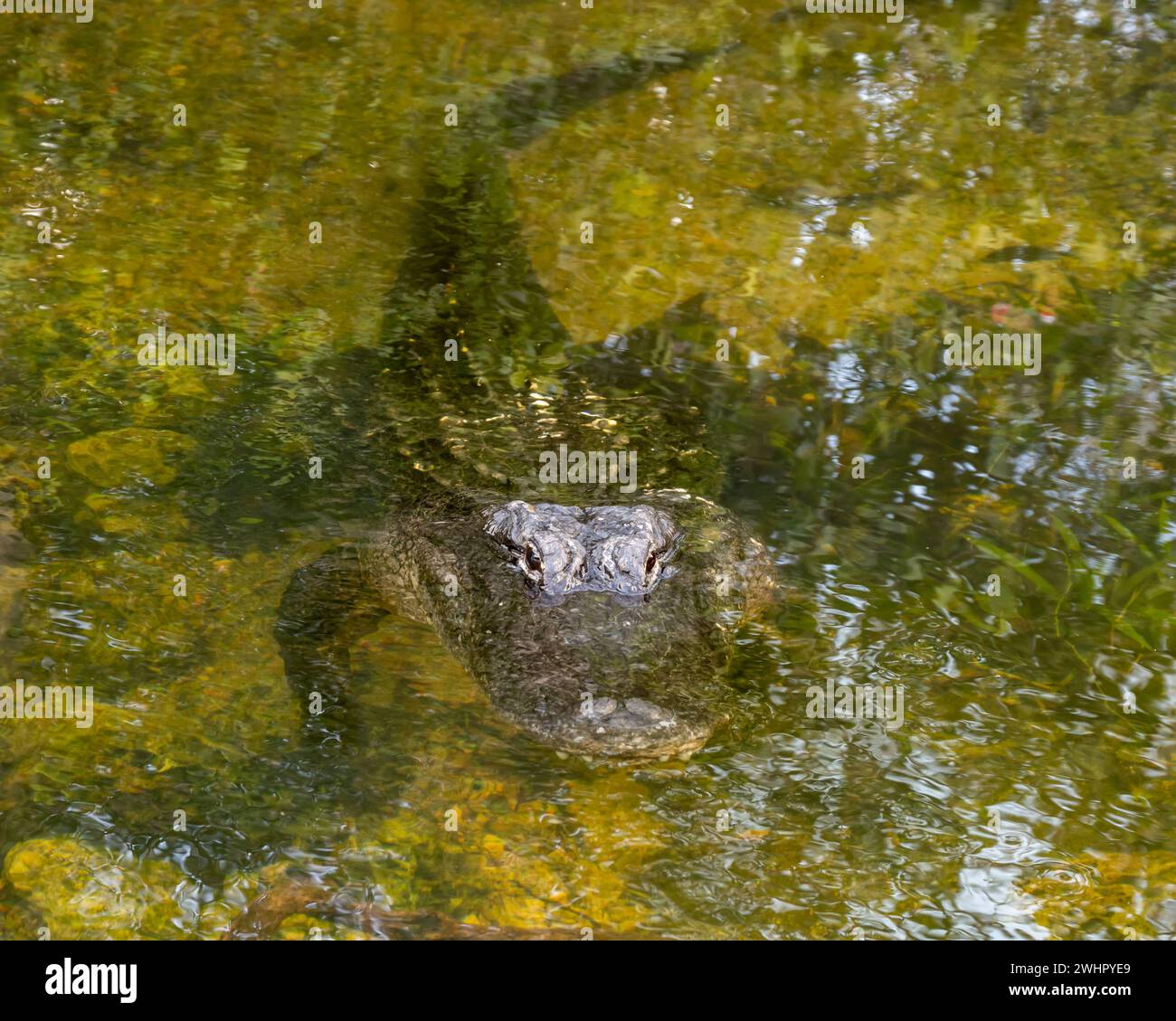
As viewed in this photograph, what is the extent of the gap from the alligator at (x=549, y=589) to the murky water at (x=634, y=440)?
0.09 metres

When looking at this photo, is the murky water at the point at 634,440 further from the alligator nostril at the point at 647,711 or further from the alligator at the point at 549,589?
the alligator nostril at the point at 647,711

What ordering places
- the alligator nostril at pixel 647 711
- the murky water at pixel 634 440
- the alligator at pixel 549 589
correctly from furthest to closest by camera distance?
the alligator at pixel 549 589 < the alligator nostril at pixel 647 711 < the murky water at pixel 634 440

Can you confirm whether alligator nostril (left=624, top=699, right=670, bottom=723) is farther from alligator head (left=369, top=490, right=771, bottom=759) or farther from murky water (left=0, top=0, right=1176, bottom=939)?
murky water (left=0, top=0, right=1176, bottom=939)

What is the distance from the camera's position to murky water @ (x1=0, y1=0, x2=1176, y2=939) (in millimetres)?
3389

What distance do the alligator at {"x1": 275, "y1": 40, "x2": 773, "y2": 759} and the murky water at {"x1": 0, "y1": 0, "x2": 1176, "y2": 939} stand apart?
0.09 m

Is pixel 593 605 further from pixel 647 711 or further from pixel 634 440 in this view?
pixel 634 440

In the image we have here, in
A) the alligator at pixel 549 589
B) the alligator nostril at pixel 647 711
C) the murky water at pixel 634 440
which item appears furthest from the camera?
the alligator at pixel 549 589

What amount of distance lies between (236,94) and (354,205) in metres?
1.62

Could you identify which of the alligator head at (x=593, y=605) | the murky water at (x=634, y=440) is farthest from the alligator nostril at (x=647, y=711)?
the murky water at (x=634, y=440)

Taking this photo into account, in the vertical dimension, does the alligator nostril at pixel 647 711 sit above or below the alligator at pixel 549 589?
below

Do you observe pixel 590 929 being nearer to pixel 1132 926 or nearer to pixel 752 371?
pixel 1132 926

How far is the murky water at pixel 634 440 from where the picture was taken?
3389 millimetres

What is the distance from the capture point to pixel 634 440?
5.16 m

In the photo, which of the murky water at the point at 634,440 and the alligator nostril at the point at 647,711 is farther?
the alligator nostril at the point at 647,711
